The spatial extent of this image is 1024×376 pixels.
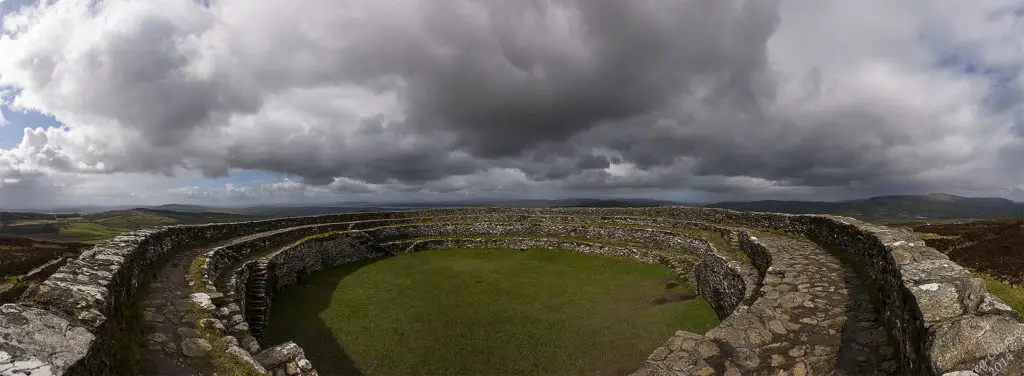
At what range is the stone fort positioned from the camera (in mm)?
4902

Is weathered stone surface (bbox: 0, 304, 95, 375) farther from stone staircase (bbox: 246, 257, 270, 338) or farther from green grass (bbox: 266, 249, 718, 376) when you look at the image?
stone staircase (bbox: 246, 257, 270, 338)

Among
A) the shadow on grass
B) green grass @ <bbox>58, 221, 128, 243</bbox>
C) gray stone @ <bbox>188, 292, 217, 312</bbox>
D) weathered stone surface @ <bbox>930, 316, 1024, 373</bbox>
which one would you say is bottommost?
green grass @ <bbox>58, 221, 128, 243</bbox>

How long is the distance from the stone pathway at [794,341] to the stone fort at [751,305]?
29mm

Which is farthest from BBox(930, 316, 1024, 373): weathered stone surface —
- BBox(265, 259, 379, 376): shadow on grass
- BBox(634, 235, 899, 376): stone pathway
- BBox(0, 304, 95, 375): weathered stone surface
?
BBox(265, 259, 379, 376): shadow on grass

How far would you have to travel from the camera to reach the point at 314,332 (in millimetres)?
15469

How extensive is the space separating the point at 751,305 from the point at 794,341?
1867 millimetres

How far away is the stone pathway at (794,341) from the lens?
284 inches

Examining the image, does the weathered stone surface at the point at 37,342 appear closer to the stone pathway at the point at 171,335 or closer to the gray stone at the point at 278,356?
the stone pathway at the point at 171,335

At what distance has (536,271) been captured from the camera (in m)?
25.4

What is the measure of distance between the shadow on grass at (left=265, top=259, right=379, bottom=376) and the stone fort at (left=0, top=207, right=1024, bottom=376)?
70 centimetres

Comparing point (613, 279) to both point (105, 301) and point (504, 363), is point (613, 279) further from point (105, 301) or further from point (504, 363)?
point (105, 301)

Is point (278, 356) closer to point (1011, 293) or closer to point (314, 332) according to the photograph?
point (314, 332)

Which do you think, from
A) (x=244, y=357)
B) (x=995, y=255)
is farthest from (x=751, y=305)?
(x=995, y=255)

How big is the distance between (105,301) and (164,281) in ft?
23.0
